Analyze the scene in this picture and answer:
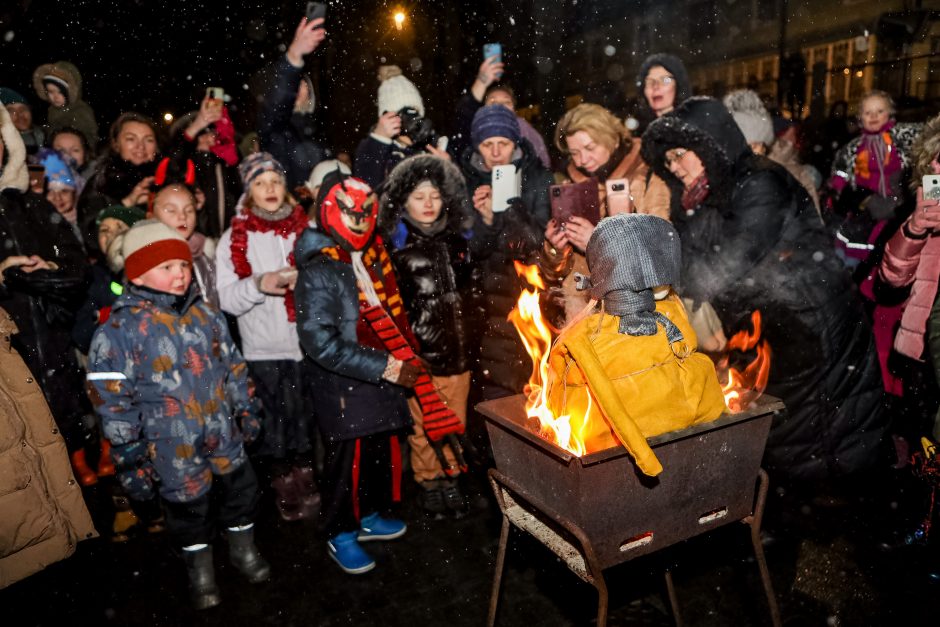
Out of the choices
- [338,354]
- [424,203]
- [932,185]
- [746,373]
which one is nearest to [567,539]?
[746,373]

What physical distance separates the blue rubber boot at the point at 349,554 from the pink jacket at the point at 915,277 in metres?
3.60

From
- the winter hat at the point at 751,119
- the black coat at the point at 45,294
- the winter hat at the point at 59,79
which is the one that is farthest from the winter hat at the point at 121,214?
the winter hat at the point at 751,119

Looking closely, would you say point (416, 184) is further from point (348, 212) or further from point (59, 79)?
point (59, 79)

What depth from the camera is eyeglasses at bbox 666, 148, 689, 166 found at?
3738 mm

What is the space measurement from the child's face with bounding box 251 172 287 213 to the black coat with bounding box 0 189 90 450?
1.27 meters

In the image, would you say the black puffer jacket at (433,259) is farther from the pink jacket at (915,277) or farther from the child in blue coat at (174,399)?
the pink jacket at (915,277)

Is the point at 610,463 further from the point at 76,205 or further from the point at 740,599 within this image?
the point at 76,205

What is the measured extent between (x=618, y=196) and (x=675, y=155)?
628mm

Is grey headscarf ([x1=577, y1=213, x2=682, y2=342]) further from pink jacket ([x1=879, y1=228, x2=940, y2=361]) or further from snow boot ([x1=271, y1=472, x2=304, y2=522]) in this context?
snow boot ([x1=271, y1=472, x2=304, y2=522])

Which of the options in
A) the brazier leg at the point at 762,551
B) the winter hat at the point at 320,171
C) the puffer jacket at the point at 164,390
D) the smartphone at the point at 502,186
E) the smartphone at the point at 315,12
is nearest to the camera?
the brazier leg at the point at 762,551

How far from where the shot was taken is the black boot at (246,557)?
12.1 ft

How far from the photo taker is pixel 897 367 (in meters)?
4.33

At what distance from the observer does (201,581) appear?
3.47 meters

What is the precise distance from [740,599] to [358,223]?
10.1 ft
